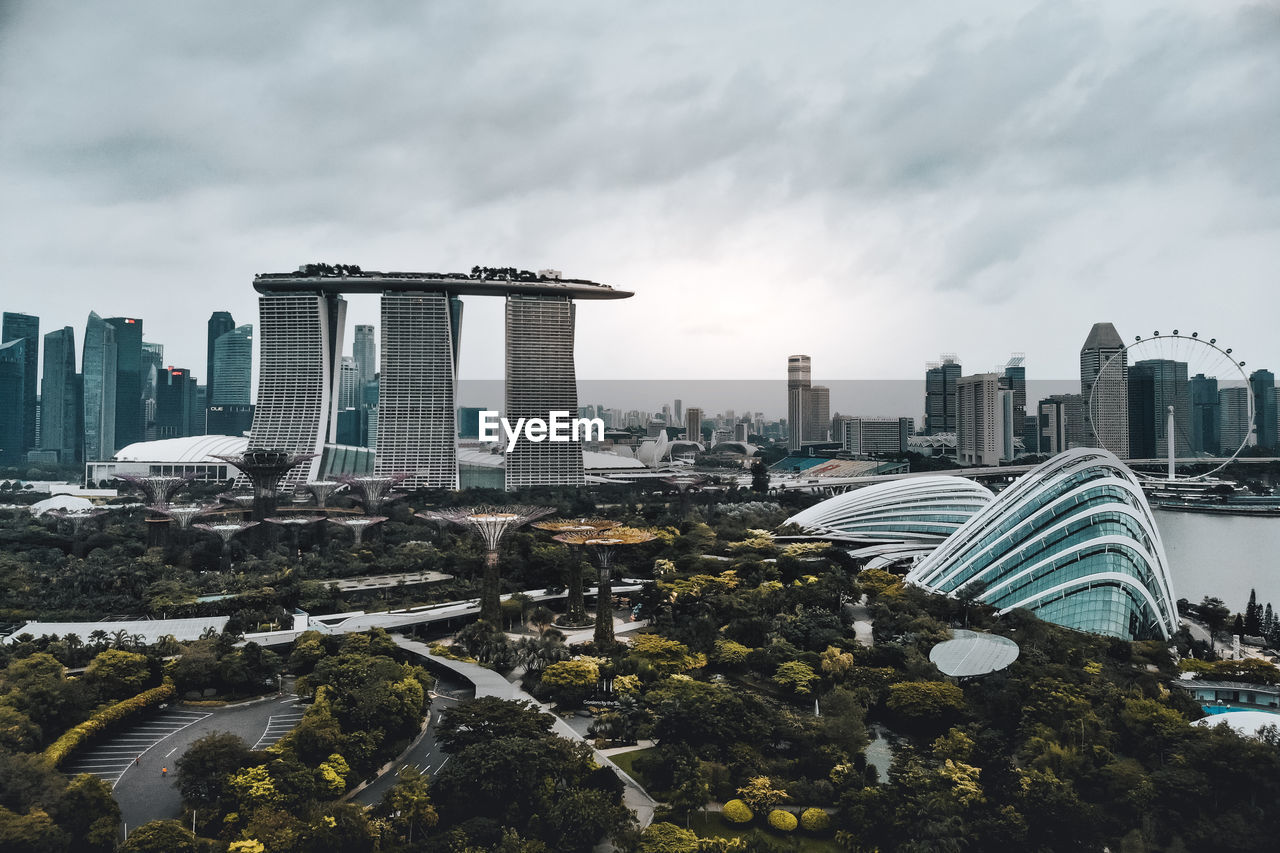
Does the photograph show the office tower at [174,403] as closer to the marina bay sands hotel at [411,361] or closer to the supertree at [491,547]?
the marina bay sands hotel at [411,361]

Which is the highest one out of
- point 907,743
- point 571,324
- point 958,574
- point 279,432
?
point 571,324

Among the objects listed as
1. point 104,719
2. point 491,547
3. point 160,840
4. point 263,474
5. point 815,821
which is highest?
point 263,474

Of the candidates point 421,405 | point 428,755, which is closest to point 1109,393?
point 421,405

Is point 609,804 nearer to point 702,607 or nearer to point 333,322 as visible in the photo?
point 702,607

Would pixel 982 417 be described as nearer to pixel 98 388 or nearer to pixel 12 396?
pixel 98 388

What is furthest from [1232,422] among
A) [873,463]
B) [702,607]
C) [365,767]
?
[365,767]

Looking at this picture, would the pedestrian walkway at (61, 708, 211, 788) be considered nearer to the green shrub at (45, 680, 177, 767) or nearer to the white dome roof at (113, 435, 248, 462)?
the green shrub at (45, 680, 177, 767)

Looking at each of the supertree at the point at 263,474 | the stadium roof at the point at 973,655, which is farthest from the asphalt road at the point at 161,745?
the supertree at the point at 263,474
